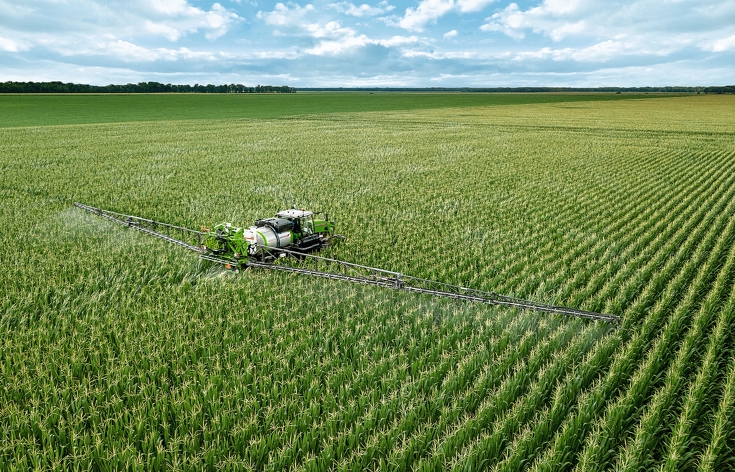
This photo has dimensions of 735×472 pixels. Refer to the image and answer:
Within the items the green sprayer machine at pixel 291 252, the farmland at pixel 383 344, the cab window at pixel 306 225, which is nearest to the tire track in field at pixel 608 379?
the farmland at pixel 383 344

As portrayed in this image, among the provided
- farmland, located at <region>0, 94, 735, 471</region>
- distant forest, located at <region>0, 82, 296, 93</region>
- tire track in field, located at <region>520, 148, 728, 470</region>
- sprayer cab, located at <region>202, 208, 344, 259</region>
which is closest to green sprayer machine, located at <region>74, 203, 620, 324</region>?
sprayer cab, located at <region>202, 208, 344, 259</region>

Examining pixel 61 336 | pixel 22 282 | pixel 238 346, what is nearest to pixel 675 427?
pixel 238 346

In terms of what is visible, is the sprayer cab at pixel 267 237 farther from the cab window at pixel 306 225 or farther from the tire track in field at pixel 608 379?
the tire track in field at pixel 608 379

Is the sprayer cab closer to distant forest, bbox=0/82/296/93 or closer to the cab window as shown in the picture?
the cab window

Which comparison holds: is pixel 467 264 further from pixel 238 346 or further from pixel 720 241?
pixel 720 241

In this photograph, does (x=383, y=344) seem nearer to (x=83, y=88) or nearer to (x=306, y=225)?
(x=306, y=225)

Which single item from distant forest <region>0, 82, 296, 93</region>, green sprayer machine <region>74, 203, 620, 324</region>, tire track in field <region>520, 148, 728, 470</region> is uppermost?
distant forest <region>0, 82, 296, 93</region>

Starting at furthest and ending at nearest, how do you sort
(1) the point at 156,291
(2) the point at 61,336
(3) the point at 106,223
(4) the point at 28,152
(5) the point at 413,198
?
(4) the point at 28,152 < (5) the point at 413,198 < (3) the point at 106,223 < (1) the point at 156,291 < (2) the point at 61,336

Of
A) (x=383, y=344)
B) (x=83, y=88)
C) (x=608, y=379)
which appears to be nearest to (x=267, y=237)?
(x=383, y=344)

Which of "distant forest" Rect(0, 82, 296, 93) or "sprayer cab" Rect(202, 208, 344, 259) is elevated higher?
"distant forest" Rect(0, 82, 296, 93)
